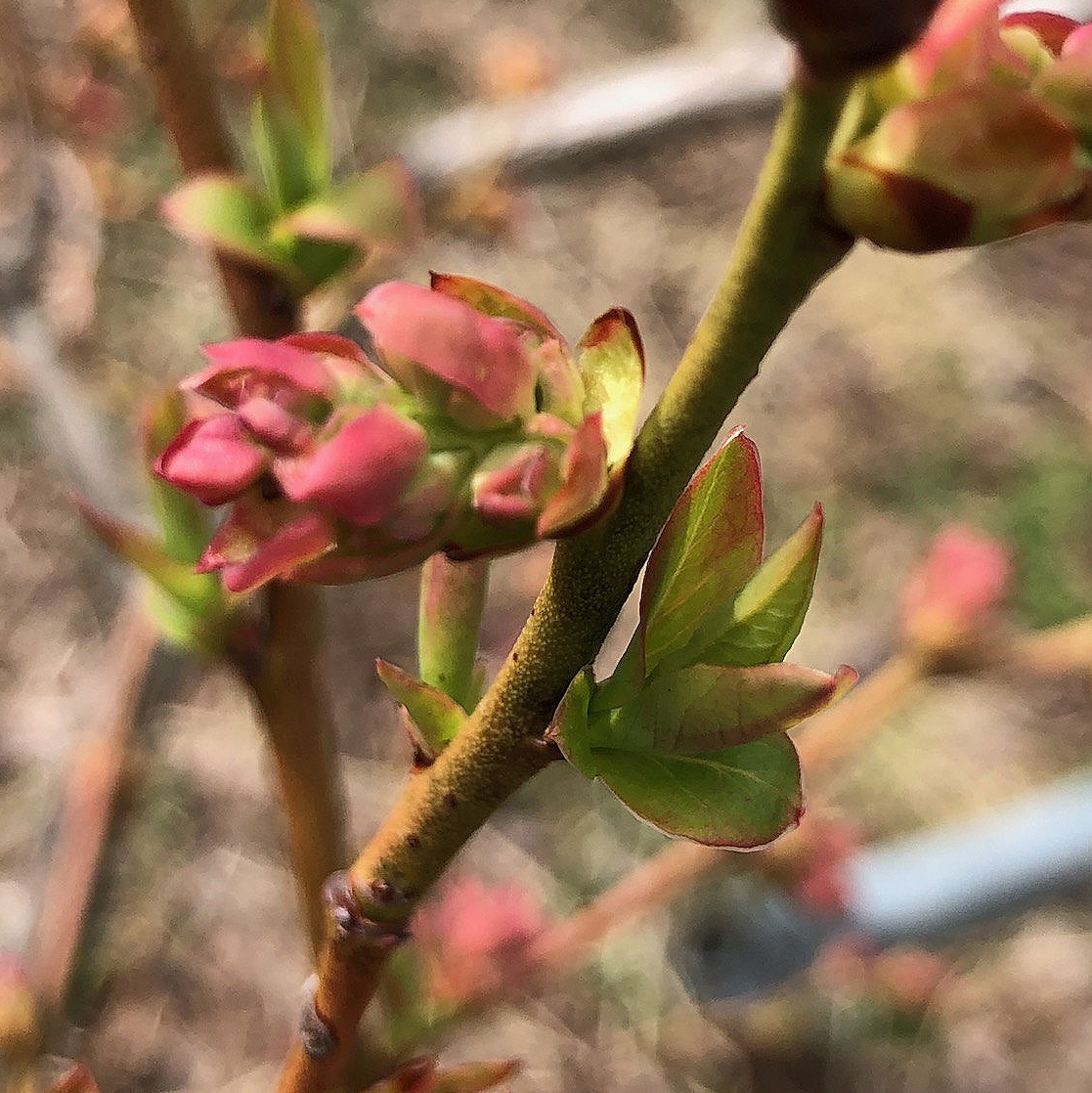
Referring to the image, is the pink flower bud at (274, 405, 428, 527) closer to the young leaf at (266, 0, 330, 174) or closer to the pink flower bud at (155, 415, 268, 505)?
the pink flower bud at (155, 415, 268, 505)

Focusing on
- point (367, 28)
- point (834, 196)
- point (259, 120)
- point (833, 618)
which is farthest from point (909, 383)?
point (834, 196)

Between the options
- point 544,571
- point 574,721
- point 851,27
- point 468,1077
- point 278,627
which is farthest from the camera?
point 544,571

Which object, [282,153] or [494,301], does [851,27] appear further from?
[282,153]

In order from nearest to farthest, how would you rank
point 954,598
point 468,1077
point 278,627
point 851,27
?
point 851,27, point 468,1077, point 278,627, point 954,598

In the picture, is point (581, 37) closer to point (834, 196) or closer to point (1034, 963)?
point (1034, 963)

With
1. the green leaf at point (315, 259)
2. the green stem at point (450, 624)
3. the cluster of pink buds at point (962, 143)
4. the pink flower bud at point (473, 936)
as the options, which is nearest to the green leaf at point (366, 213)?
the green leaf at point (315, 259)

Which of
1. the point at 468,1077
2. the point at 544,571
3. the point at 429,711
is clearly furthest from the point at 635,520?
the point at 544,571

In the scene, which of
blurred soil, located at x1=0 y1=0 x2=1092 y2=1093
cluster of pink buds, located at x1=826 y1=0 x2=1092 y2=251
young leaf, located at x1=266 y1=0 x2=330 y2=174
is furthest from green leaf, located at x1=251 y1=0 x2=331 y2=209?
blurred soil, located at x1=0 y1=0 x2=1092 y2=1093

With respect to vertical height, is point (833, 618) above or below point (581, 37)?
below
